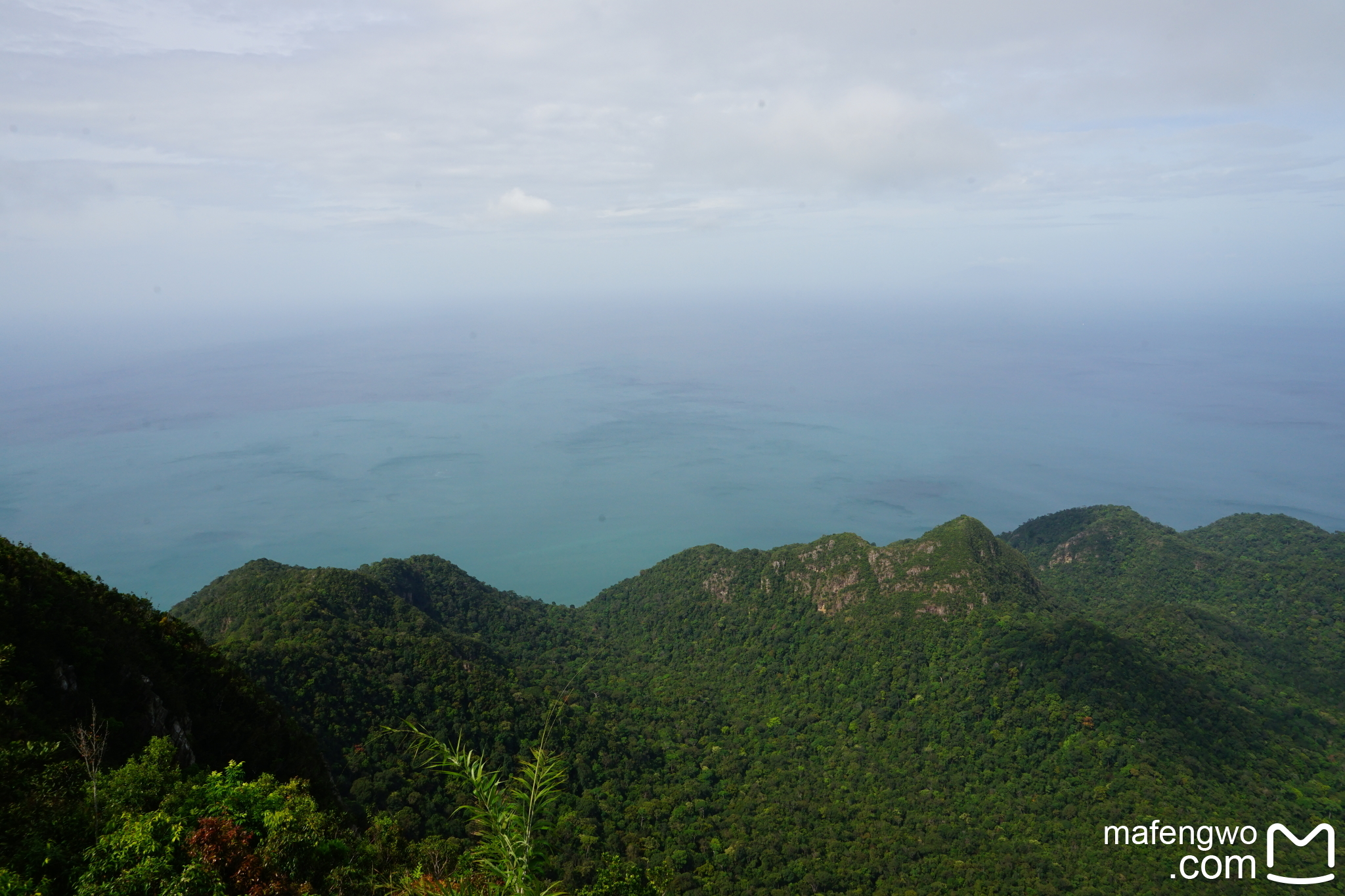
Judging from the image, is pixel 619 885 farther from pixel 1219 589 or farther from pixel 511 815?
pixel 1219 589

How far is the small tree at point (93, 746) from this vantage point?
8.38 metres

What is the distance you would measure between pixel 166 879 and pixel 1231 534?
82.9m

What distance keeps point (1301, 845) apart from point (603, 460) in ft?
324

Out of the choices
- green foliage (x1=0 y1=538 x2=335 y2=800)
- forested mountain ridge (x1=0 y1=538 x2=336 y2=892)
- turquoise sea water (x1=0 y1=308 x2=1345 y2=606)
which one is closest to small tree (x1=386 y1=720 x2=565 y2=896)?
forested mountain ridge (x1=0 y1=538 x2=336 y2=892)

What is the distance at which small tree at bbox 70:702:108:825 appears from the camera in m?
8.38

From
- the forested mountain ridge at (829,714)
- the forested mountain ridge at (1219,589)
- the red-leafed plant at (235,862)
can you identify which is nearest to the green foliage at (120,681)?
the red-leafed plant at (235,862)

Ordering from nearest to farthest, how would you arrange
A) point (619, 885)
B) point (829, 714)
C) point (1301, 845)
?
point (619, 885) < point (1301, 845) < point (829, 714)

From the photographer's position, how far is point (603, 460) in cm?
11638

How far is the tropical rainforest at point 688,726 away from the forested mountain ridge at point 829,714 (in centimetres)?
16

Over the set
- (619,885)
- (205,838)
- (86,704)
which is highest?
(205,838)

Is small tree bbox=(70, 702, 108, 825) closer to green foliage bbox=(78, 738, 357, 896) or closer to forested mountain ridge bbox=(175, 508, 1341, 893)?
green foliage bbox=(78, 738, 357, 896)

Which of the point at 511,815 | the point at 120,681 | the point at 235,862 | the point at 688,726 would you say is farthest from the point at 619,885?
the point at 688,726

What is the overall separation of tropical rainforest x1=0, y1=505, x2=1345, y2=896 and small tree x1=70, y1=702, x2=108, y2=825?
111mm

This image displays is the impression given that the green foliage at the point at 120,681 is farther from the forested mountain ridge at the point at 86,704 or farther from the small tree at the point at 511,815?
Result: the small tree at the point at 511,815
